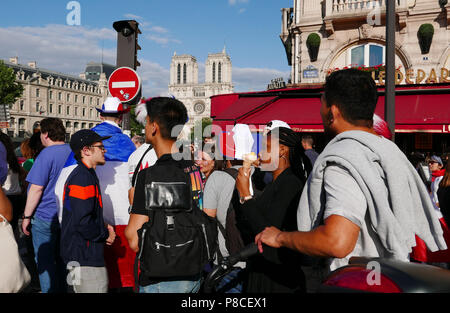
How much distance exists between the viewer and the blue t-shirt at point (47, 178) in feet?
12.9

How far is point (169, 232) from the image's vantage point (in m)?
2.16

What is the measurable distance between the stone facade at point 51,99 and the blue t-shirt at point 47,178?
75.0m

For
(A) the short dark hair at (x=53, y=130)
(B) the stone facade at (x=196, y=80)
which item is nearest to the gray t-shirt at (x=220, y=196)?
(A) the short dark hair at (x=53, y=130)

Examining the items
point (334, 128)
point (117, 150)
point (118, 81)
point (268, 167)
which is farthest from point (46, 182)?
point (334, 128)

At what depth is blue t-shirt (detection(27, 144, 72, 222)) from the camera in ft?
12.9

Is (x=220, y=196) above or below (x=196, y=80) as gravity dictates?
below

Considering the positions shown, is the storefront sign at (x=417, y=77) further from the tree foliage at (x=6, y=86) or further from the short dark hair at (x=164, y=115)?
the tree foliage at (x=6, y=86)

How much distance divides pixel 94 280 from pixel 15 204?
249cm

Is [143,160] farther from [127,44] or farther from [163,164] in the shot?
[127,44]

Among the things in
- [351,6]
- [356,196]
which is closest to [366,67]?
[351,6]

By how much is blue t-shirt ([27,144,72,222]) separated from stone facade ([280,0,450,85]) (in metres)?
10.3

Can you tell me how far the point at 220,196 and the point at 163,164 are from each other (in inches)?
48.6

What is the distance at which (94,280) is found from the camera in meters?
3.05

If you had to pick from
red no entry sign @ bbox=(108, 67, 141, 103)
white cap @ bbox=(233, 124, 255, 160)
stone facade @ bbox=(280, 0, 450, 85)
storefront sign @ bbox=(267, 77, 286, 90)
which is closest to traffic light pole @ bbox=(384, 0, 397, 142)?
white cap @ bbox=(233, 124, 255, 160)
